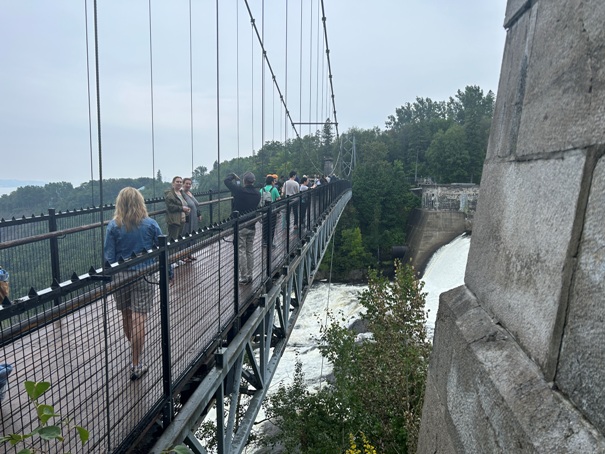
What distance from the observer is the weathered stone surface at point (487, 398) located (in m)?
1.10

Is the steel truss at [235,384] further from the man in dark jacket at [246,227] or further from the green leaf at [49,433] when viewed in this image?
the green leaf at [49,433]

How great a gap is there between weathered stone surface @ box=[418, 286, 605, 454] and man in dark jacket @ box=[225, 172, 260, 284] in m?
2.57

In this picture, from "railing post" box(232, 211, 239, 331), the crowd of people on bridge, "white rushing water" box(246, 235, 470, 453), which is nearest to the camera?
the crowd of people on bridge

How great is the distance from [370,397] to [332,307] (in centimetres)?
2016

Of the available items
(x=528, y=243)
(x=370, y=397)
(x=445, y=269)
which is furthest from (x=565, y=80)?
(x=445, y=269)

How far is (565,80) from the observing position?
51.2 inches

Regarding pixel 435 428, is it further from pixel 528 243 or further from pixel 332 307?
pixel 332 307

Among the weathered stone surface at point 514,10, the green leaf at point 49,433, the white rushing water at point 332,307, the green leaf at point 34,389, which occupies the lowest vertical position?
the white rushing water at point 332,307

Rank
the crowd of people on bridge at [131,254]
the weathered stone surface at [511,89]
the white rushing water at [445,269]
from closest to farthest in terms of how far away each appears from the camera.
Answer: the weathered stone surface at [511,89] < the crowd of people on bridge at [131,254] < the white rushing water at [445,269]

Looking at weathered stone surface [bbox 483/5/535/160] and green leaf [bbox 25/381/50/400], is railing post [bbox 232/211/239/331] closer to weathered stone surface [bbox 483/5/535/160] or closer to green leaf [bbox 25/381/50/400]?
weathered stone surface [bbox 483/5/535/160]

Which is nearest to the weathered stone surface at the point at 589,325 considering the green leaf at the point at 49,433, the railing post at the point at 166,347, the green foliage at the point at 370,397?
the green leaf at the point at 49,433

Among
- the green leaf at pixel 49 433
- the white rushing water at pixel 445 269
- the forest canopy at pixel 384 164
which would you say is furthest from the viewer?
the forest canopy at pixel 384 164

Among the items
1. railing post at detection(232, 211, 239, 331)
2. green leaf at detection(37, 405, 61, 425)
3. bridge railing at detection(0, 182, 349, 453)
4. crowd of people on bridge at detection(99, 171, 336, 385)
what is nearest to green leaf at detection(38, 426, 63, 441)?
green leaf at detection(37, 405, 61, 425)

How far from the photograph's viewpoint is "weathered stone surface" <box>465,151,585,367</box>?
4.01 ft
